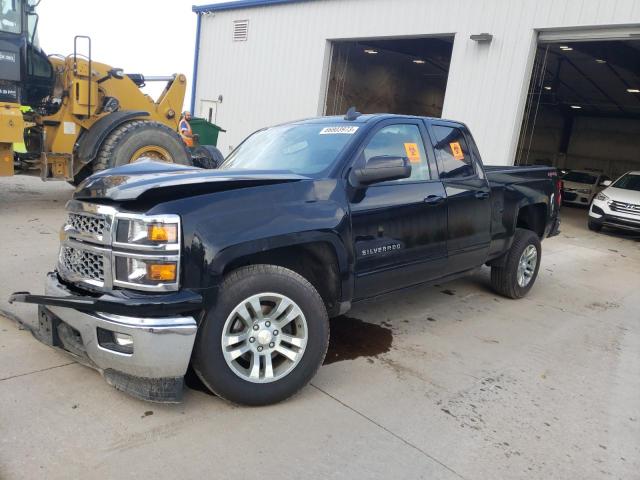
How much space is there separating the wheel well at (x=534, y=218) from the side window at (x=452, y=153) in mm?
1538

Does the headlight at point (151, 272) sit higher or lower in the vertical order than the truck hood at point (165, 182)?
lower

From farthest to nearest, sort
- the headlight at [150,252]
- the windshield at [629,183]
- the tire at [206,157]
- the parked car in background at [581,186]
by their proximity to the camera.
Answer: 1. the parked car in background at [581,186]
2. the windshield at [629,183]
3. the tire at [206,157]
4. the headlight at [150,252]

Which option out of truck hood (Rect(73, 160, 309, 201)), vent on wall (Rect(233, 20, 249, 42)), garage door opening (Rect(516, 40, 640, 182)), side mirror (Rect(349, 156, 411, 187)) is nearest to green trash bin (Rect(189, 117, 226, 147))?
vent on wall (Rect(233, 20, 249, 42))

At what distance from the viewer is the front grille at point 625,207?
12.2 meters

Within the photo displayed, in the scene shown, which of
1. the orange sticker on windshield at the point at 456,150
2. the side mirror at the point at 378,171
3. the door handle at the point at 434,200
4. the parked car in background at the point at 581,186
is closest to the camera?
the side mirror at the point at 378,171

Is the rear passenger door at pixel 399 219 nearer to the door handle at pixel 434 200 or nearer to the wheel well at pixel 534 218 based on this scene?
the door handle at pixel 434 200

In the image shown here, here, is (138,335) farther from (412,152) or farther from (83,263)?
(412,152)

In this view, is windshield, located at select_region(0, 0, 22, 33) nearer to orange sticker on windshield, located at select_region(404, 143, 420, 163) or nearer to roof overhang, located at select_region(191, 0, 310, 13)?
orange sticker on windshield, located at select_region(404, 143, 420, 163)

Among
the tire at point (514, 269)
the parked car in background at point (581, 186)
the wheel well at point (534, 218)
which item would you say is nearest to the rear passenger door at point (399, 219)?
the tire at point (514, 269)

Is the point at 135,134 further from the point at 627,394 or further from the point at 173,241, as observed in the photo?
the point at 627,394

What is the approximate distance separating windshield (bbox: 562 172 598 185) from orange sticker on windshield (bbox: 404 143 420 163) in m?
17.8

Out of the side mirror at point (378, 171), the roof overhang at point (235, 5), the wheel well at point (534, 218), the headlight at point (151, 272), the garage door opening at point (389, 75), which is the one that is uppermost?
the roof overhang at point (235, 5)

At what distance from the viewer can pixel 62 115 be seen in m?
8.64

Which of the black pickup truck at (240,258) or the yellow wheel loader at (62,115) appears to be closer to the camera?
the black pickup truck at (240,258)
